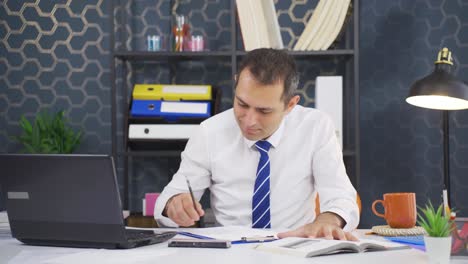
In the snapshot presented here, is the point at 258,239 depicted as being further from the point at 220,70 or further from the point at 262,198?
the point at 220,70

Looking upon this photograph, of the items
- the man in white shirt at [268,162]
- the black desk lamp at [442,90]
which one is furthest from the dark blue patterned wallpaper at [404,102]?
the man in white shirt at [268,162]

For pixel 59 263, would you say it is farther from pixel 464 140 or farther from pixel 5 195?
pixel 464 140

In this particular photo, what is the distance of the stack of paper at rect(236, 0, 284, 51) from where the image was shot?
10.6 feet

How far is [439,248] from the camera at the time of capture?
1.50m

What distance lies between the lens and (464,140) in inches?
139

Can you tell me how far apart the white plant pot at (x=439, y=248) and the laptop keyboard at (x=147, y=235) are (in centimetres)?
68

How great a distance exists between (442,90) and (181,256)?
1.78 metres

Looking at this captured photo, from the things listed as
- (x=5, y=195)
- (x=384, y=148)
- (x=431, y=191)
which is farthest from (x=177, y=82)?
(x=5, y=195)

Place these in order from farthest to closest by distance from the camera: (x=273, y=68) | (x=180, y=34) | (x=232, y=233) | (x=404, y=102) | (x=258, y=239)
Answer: (x=404, y=102)
(x=180, y=34)
(x=273, y=68)
(x=232, y=233)
(x=258, y=239)

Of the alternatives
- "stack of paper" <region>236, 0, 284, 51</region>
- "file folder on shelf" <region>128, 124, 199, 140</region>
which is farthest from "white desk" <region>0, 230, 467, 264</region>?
"stack of paper" <region>236, 0, 284, 51</region>

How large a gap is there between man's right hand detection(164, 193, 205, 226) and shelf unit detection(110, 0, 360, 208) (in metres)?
1.26

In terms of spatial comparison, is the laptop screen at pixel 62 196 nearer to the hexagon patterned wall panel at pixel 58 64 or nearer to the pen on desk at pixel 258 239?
the pen on desk at pixel 258 239

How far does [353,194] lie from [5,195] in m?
1.12

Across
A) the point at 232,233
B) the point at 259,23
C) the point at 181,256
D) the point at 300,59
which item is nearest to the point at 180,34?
the point at 259,23
